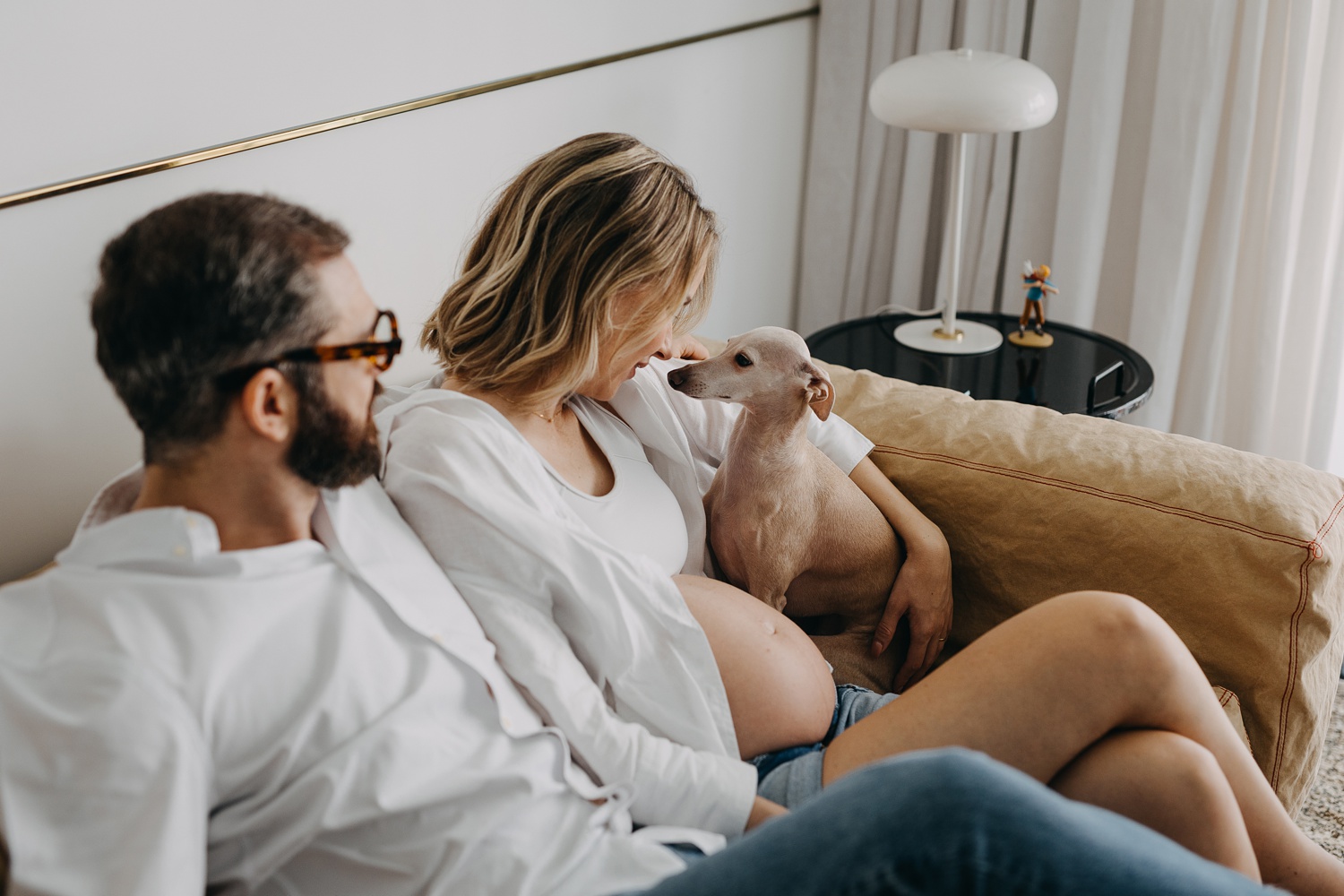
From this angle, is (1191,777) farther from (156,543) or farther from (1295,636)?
(156,543)

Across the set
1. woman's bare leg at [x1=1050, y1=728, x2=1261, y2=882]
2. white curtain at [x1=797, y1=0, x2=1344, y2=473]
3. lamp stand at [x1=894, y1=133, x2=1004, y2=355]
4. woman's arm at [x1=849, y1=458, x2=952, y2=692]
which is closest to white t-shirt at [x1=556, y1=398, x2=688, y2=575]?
woman's arm at [x1=849, y1=458, x2=952, y2=692]

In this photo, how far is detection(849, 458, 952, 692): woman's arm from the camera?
1497 mm

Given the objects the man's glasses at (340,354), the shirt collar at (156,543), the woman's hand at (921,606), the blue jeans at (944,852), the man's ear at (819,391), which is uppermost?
the man's glasses at (340,354)

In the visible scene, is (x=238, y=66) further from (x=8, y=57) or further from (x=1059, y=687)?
(x=1059, y=687)

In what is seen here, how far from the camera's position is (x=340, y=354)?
90 cm

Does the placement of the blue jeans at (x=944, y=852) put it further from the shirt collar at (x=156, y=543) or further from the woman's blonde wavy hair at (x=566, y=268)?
the woman's blonde wavy hair at (x=566, y=268)

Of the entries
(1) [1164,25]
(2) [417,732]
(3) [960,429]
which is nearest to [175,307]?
(2) [417,732]

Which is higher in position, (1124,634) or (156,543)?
(156,543)

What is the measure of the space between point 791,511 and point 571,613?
0.42 m

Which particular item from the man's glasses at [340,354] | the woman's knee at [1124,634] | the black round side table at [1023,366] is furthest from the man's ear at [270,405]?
the black round side table at [1023,366]

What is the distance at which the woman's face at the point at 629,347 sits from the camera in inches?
50.1

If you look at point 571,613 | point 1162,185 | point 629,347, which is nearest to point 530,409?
point 629,347

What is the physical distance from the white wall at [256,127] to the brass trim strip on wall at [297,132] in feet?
0.04

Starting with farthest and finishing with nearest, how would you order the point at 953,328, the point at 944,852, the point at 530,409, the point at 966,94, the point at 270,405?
the point at 953,328 → the point at 966,94 → the point at 530,409 → the point at 270,405 → the point at 944,852
